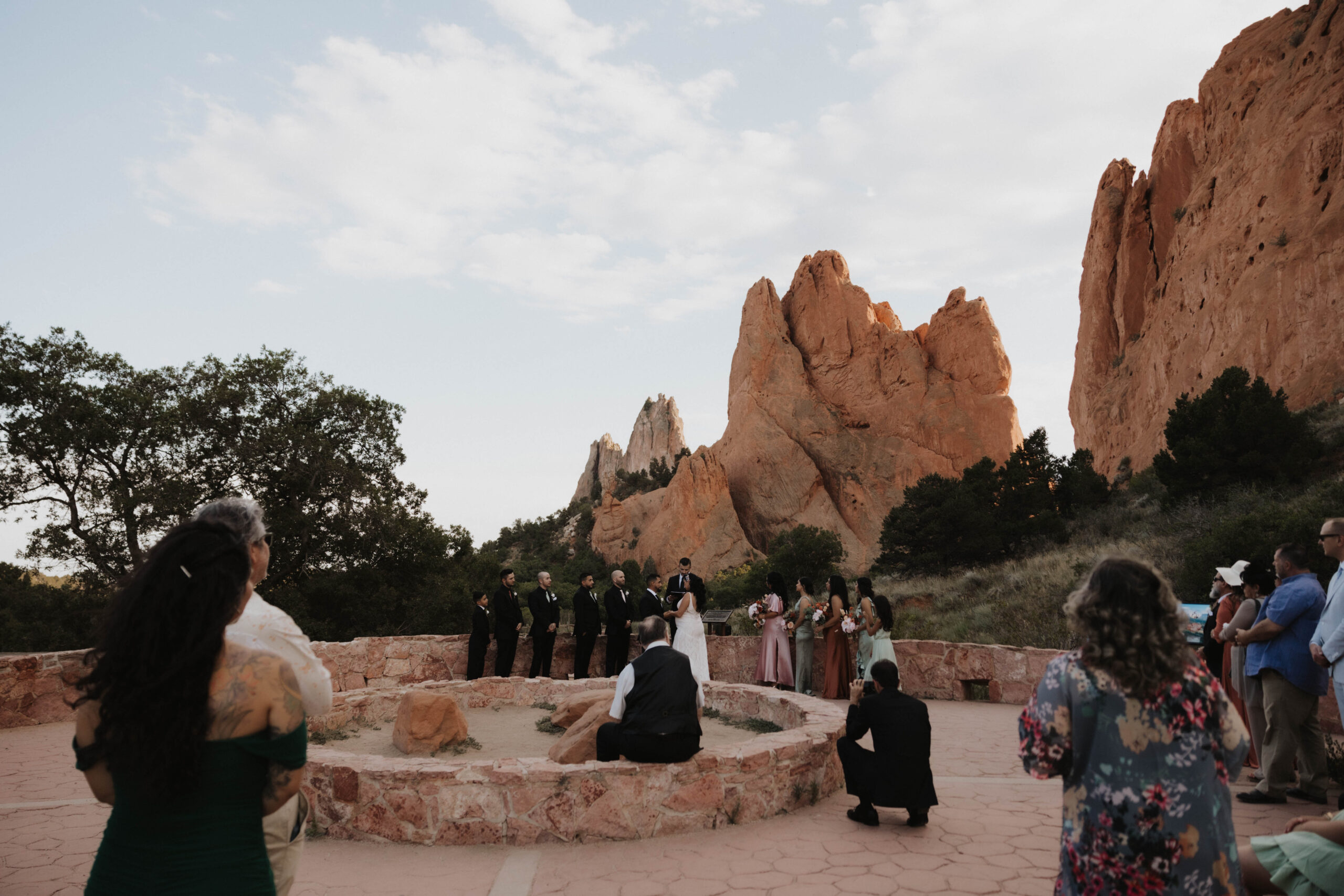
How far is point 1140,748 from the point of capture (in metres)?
2.36

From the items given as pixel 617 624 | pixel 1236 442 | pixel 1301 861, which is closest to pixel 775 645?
pixel 617 624

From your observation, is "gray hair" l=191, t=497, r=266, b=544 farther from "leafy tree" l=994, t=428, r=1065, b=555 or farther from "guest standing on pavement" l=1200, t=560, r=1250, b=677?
"leafy tree" l=994, t=428, r=1065, b=555

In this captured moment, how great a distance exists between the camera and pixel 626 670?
550cm

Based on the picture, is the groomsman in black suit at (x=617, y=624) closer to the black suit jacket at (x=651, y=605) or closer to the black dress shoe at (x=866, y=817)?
the black suit jacket at (x=651, y=605)

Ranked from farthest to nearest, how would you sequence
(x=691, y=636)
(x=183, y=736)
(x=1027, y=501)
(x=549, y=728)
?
1. (x=1027, y=501)
2. (x=691, y=636)
3. (x=549, y=728)
4. (x=183, y=736)

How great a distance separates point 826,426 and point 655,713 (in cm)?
4565

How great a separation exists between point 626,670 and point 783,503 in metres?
42.8

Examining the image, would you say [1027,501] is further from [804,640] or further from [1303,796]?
[1303,796]

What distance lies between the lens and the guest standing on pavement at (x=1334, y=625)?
4.62m

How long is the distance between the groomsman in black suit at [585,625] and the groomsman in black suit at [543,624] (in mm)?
355

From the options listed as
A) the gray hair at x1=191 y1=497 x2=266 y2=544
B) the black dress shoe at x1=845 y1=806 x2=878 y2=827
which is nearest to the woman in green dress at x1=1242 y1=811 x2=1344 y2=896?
the black dress shoe at x1=845 y1=806 x2=878 y2=827

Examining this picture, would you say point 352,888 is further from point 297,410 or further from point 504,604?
point 297,410

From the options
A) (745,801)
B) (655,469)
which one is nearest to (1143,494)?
(745,801)

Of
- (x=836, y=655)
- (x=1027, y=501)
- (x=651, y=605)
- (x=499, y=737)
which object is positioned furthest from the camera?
(x=1027, y=501)
